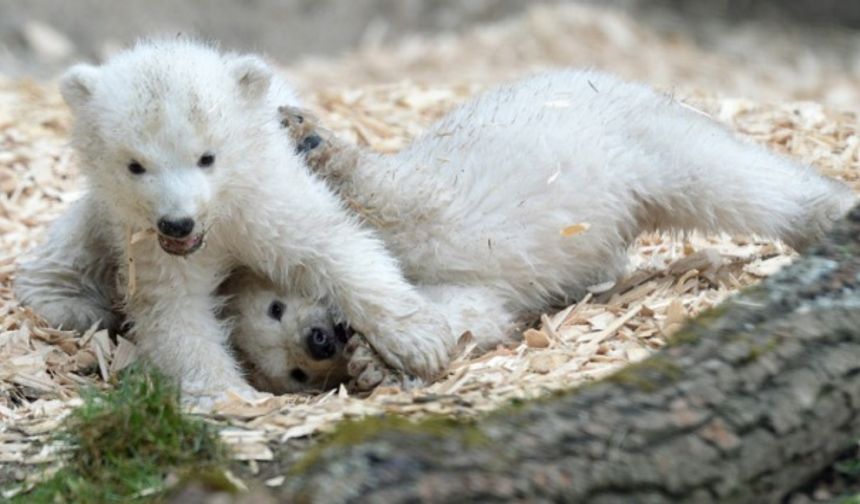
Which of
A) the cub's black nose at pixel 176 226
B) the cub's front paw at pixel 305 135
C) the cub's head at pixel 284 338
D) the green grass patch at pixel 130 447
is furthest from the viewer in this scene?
the cub's front paw at pixel 305 135

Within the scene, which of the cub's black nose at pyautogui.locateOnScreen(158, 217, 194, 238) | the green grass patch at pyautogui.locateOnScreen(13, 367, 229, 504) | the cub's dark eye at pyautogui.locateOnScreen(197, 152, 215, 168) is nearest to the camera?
the green grass patch at pyautogui.locateOnScreen(13, 367, 229, 504)

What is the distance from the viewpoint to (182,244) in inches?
183

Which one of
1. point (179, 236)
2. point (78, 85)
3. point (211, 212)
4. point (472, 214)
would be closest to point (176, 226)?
point (179, 236)

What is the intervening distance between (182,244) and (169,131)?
1.30 ft

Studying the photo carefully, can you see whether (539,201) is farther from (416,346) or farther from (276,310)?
(276,310)

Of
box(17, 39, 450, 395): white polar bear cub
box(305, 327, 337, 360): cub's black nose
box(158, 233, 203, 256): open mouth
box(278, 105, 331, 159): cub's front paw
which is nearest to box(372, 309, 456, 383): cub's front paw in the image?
box(17, 39, 450, 395): white polar bear cub

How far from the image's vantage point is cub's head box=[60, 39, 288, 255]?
4.61 meters

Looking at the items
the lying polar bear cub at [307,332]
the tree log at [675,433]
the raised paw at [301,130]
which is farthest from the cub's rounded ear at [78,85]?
the tree log at [675,433]

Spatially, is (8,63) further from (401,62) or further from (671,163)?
(671,163)

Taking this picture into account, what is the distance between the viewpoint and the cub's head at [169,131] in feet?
15.1

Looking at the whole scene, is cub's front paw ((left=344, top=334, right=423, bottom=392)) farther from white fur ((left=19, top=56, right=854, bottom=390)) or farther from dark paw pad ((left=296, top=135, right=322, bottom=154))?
dark paw pad ((left=296, top=135, right=322, bottom=154))

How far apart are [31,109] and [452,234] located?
4200 mm

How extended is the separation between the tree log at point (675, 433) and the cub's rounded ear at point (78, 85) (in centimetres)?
243

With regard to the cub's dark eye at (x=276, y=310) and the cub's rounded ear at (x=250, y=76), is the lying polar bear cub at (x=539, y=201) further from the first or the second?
the cub's rounded ear at (x=250, y=76)
